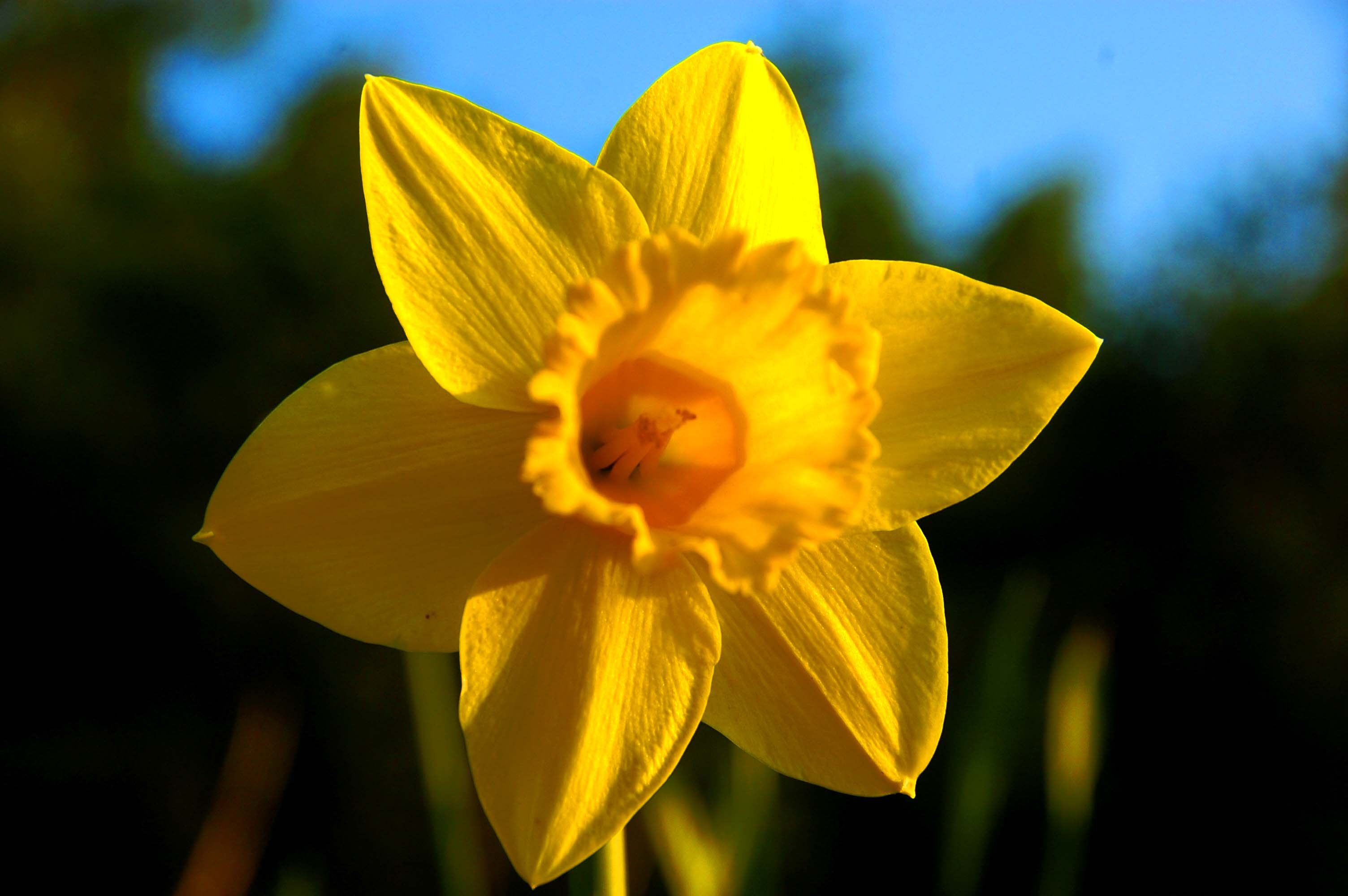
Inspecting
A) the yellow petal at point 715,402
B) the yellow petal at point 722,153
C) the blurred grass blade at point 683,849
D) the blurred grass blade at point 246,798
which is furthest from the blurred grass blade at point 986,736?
the blurred grass blade at point 246,798

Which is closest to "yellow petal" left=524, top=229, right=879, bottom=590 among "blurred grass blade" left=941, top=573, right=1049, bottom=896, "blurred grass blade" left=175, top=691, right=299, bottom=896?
"blurred grass blade" left=941, top=573, right=1049, bottom=896

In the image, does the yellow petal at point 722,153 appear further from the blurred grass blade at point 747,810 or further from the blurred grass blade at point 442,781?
the blurred grass blade at point 747,810

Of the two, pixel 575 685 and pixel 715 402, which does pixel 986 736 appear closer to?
pixel 715 402

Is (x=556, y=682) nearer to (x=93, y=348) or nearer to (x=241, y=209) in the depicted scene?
(x=93, y=348)

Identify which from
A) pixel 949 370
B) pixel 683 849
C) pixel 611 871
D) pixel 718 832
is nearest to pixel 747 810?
pixel 718 832

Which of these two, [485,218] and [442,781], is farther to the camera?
[442,781]

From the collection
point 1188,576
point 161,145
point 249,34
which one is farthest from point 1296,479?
point 249,34
